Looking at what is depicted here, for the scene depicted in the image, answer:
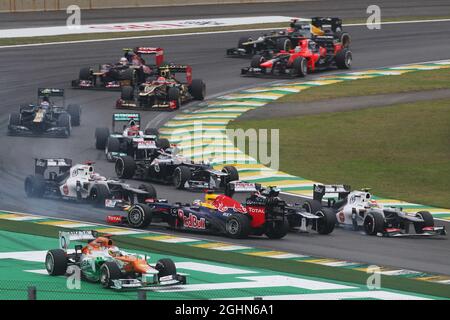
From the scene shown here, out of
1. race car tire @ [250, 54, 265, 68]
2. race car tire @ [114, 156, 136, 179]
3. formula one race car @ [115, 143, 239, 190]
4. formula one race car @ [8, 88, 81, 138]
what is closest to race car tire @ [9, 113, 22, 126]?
formula one race car @ [8, 88, 81, 138]

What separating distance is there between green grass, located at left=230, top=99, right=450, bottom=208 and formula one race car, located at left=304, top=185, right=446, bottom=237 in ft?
13.5

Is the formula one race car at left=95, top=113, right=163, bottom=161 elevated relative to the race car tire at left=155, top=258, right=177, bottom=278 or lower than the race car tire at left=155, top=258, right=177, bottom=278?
lower

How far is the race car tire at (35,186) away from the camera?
1487 inches

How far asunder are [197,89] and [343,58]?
11.4 meters

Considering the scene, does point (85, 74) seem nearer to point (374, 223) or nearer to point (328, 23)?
point (328, 23)

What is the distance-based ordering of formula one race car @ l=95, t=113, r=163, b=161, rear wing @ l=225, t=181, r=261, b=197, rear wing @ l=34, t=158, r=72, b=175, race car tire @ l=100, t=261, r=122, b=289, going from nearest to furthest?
race car tire @ l=100, t=261, r=122, b=289 < rear wing @ l=225, t=181, r=261, b=197 < rear wing @ l=34, t=158, r=72, b=175 < formula one race car @ l=95, t=113, r=163, b=161

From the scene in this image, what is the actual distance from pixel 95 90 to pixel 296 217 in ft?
83.8

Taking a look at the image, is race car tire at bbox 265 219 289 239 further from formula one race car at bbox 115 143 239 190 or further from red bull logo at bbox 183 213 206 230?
formula one race car at bbox 115 143 239 190

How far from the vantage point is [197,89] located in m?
55.8

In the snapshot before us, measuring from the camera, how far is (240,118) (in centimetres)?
5300

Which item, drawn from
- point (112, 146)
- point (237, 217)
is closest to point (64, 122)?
point (112, 146)

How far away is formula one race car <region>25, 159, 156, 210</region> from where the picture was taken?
120ft

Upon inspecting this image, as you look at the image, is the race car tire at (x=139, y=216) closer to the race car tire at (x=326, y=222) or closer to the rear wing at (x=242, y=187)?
the rear wing at (x=242, y=187)
